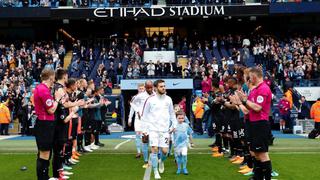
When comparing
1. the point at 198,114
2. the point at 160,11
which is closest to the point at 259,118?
the point at 198,114

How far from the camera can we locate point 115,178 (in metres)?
12.4

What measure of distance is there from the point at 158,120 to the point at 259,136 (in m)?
2.79

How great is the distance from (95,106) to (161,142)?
519cm

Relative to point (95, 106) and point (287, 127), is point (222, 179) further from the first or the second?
point (287, 127)

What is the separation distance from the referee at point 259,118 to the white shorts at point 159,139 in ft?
7.82

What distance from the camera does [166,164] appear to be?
14.9 m

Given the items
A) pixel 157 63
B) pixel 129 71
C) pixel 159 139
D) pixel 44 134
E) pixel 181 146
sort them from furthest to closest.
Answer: pixel 157 63, pixel 129 71, pixel 181 146, pixel 159 139, pixel 44 134

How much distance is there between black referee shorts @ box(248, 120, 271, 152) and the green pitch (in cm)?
228

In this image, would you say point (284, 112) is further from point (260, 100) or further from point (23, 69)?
point (23, 69)

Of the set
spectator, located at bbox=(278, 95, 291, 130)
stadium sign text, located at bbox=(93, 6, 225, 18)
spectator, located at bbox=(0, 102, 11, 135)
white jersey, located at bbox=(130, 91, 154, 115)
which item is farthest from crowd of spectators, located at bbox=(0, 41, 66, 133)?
white jersey, located at bbox=(130, 91, 154, 115)

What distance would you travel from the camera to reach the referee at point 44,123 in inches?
403

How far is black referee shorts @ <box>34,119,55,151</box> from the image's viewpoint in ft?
33.9

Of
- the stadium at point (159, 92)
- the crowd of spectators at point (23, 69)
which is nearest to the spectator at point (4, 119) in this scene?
the stadium at point (159, 92)

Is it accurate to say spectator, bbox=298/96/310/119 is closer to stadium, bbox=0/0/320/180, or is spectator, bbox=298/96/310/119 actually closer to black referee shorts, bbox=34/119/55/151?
stadium, bbox=0/0/320/180
